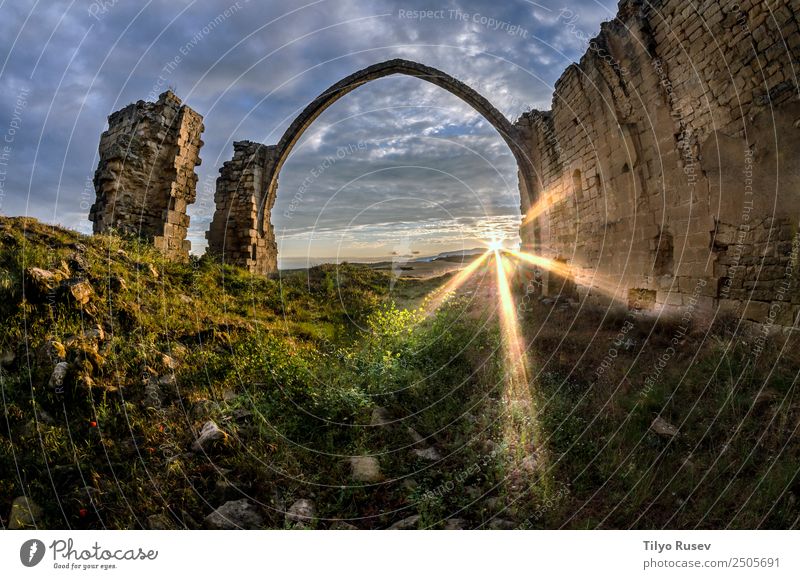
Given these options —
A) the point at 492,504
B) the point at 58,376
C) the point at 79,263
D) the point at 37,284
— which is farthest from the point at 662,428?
the point at 79,263

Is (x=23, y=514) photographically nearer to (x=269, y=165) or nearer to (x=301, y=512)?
(x=301, y=512)

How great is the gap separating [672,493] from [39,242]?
9.36 m

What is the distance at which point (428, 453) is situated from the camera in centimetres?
393

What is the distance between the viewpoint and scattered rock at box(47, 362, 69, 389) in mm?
3848

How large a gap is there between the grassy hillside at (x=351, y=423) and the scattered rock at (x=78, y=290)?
3 centimetres

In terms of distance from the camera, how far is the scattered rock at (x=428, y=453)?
152 inches

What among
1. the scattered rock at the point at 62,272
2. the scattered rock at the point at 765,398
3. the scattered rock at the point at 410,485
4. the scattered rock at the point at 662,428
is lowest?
the scattered rock at the point at 410,485

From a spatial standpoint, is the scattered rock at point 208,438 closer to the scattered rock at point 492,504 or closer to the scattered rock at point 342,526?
the scattered rock at point 342,526

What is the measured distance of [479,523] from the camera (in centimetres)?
304

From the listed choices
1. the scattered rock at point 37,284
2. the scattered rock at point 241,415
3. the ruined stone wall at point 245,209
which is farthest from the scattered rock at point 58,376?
the ruined stone wall at point 245,209

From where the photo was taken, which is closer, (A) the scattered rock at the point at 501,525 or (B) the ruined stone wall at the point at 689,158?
(A) the scattered rock at the point at 501,525

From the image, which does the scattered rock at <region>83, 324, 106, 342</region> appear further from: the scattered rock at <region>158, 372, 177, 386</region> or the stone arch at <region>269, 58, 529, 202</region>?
the stone arch at <region>269, 58, 529, 202</region>
